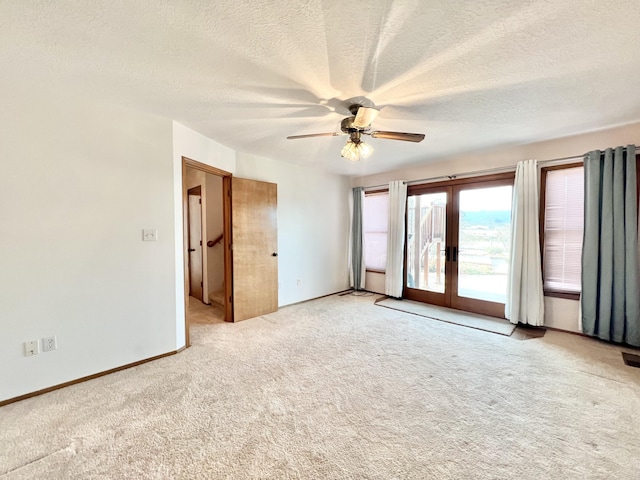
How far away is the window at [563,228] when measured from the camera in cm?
314

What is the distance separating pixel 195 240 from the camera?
4984 mm

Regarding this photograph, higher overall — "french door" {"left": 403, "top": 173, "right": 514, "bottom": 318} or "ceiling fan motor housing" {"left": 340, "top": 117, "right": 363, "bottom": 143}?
"ceiling fan motor housing" {"left": 340, "top": 117, "right": 363, "bottom": 143}

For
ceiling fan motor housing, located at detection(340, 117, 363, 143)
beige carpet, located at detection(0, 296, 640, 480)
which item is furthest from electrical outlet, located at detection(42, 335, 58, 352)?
ceiling fan motor housing, located at detection(340, 117, 363, 143)

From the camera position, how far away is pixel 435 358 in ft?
8.53

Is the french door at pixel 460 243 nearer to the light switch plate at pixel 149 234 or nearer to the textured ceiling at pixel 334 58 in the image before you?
the textured ceiling at pixel 334 58

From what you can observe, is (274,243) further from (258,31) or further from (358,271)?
(258,31)

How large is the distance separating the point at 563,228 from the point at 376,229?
2785 millimetres

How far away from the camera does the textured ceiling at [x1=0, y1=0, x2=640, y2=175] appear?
1308 millimetres

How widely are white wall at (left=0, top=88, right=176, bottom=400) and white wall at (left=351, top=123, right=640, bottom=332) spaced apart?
392cm

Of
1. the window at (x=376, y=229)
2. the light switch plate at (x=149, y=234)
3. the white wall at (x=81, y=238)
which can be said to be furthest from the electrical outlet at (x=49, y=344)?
the window at (x=376, y=229)

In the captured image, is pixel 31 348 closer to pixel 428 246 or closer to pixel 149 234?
pixel 149 234

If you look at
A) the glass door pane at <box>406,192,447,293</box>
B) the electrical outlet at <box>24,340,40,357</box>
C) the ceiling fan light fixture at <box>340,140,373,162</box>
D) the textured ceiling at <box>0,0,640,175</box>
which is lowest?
the electrical outlet at <box>24,340,40,357</box>

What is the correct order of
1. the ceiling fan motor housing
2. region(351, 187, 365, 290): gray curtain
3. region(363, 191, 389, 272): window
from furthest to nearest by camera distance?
region(351, 187, 365, 290): gray curtain → region(363, 191, 389, 272): window → the ceiling fan motor housing

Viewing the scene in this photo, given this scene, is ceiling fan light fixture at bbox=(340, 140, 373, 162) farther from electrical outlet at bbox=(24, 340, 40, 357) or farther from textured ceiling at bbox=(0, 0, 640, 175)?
electrical outlet at bbox=(24, 340, 40, 357)
